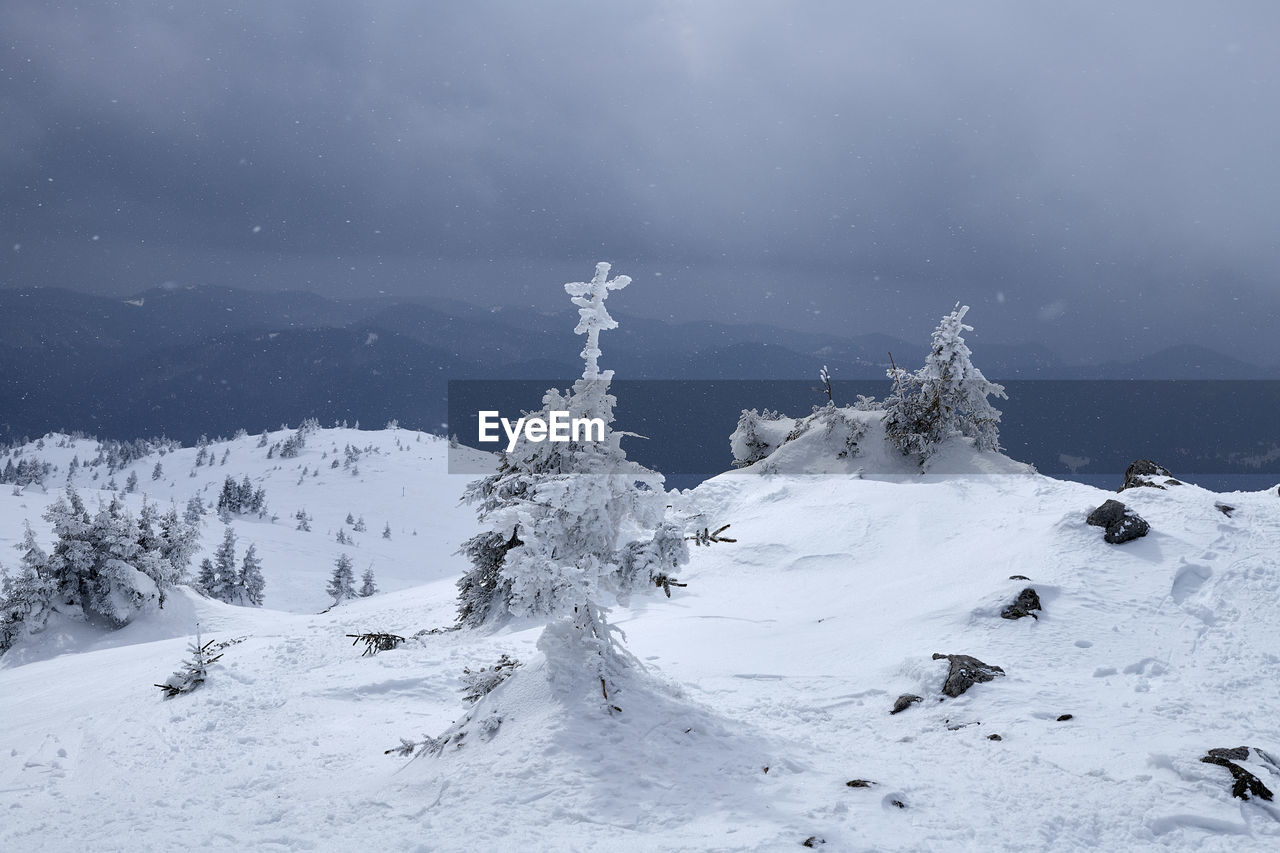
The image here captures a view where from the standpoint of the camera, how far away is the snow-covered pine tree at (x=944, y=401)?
22000mm

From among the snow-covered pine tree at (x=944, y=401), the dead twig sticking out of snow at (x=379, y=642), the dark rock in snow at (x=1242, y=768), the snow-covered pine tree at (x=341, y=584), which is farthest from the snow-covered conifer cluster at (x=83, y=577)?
the snow-covered pine tree at (x=341, y=584)

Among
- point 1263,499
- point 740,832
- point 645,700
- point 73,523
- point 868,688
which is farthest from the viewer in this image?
point 73,523

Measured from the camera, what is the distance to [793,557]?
16.9 m

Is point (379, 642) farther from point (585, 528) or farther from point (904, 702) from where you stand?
point (904, 702)

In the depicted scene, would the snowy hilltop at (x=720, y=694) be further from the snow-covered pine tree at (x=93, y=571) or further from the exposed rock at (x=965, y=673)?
the snow-covered pine tree at (x=93, y=571)

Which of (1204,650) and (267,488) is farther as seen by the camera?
(267,488)

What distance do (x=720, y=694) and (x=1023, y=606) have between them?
530cm

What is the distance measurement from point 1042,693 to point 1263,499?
379 inches

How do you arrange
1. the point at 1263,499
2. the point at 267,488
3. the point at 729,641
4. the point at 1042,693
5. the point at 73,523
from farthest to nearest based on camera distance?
→ the point at 267,488, the point at 73,523, the point at 1263,499, the point at 729,641, the point at 1042,693

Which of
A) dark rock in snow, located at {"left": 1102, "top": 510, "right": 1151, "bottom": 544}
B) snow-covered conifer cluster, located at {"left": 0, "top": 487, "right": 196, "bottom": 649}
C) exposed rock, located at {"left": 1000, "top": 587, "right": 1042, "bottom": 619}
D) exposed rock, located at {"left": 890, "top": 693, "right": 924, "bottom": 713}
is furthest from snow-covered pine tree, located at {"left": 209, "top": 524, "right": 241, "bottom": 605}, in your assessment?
dark rock in snow, located at {"left": 1102, "top": 510, "right": 1151, "bottom": 544}

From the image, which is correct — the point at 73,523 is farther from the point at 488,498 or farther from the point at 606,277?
the point at 606,277

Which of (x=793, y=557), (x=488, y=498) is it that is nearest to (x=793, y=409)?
(x=793, y=557)

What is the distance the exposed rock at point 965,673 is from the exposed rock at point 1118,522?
5588 mm

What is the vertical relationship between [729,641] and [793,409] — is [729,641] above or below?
below
